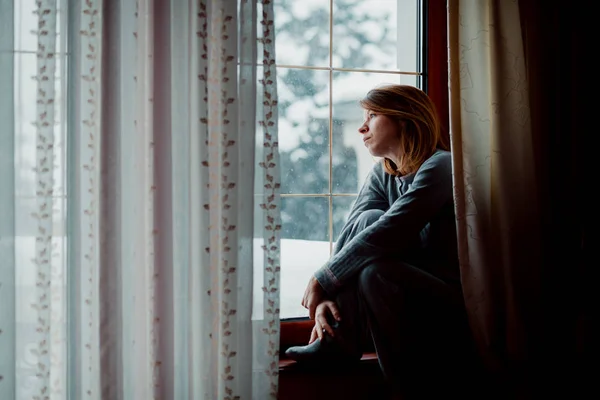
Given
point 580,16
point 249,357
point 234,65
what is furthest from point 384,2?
point 249,357

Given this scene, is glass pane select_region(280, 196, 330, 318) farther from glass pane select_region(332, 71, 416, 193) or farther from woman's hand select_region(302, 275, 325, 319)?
woman's hand select_region(302, 275, 325, 319)

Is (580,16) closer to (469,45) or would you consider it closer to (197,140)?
(469,45)

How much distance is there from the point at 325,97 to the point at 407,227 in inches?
21.1

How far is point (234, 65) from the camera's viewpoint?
1.40 meters

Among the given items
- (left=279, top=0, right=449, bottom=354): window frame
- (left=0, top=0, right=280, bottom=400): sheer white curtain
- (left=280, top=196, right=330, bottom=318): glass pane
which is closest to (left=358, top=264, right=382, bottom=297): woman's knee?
(left=0, top=0, right=280, bottom=400): sheer white curtain

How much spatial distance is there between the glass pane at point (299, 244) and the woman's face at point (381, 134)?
0.28 m

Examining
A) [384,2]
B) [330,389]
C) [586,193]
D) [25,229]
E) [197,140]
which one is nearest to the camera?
[25,229]

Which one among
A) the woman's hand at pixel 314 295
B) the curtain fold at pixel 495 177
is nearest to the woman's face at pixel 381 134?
the curtain fold at pixel 495 177

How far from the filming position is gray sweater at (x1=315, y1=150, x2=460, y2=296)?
150 cm

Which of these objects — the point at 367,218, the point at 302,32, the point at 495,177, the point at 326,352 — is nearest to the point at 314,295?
the point at 326,352

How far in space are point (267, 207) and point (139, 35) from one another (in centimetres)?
53

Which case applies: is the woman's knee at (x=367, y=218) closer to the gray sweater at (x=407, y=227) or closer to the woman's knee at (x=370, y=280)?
the gray sweater at (x=407, y=227)

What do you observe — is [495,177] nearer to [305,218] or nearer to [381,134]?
[381,134]

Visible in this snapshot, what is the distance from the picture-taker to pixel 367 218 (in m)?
1.60
